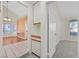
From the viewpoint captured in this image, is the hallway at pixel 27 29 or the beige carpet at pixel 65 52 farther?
the beige carpet at pixel 65 52

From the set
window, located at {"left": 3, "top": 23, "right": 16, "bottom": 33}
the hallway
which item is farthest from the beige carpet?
window, located at {"left": 3, "top": 23, "right": 16, "bottom": 33}

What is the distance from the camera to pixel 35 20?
4.27 meters

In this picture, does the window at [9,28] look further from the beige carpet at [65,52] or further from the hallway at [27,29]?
the beige carpet at [65,52]

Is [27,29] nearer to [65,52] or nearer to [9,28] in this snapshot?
[9,28]

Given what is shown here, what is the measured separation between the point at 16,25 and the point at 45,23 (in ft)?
2.93

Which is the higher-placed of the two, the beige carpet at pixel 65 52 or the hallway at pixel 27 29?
the hallway at pixel 27 29

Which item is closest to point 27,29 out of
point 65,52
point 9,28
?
point 9,28

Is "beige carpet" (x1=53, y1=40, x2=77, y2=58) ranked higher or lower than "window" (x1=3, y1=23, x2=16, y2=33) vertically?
lower

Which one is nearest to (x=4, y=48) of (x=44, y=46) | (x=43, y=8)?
(x=44, y=46)

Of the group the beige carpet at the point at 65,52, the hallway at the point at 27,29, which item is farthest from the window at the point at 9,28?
the beige carpet at the point at 65,52

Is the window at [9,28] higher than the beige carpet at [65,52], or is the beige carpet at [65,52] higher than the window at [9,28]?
the window at [9,28]

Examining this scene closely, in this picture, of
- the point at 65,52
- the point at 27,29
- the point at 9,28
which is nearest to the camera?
the point at 9,28

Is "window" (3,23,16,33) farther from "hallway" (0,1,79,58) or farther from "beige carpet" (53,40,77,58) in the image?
"beige carpet" (53,40,77,58)

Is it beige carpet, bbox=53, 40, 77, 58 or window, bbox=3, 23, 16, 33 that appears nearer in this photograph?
window, bbox=3, 23, 16, 33
